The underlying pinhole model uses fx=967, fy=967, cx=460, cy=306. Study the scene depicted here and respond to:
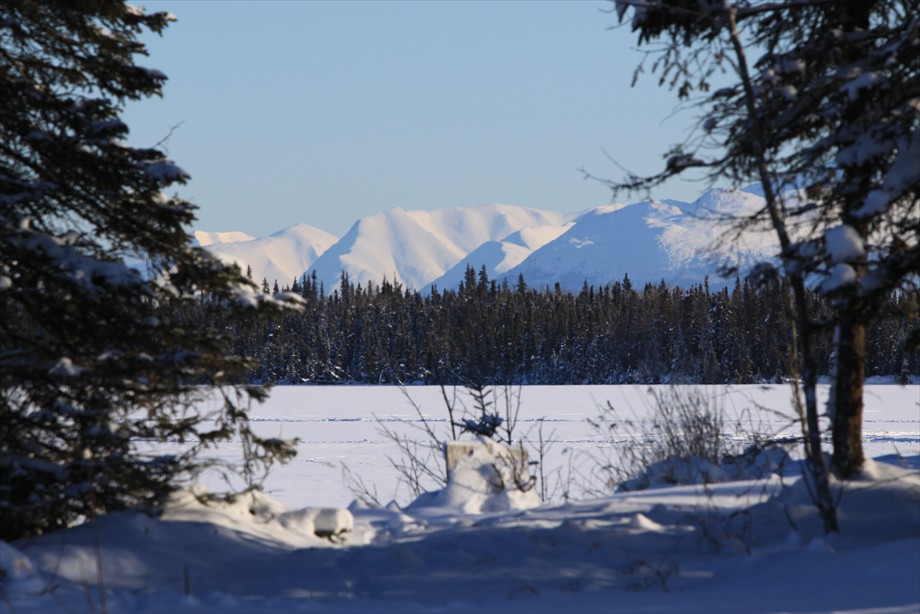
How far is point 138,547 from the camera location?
6605mm

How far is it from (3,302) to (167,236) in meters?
1.28

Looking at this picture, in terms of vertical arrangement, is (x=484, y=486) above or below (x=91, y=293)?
below

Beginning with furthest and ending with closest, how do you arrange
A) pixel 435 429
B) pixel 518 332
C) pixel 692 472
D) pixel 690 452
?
1. pixel 518 332
2. pixel 435 429
3. pixel 690 452
4. pixel 692 472

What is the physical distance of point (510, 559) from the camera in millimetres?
6465

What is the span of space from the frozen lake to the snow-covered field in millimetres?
853

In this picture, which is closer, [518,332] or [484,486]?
[484,486]

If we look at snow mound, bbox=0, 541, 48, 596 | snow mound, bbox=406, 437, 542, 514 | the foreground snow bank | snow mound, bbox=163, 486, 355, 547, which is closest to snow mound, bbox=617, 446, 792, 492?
snow mound, bbox=406, 437, 542, 514

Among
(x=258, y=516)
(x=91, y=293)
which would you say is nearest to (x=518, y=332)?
(x=258, y=516)

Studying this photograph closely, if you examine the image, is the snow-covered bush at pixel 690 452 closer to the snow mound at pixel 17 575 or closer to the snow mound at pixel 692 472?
the snow mound at pixel 692 472

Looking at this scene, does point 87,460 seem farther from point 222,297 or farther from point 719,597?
point 719,597

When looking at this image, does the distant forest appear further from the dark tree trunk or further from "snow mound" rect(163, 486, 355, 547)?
"snow mound" rect(163, 486, 355, 547)

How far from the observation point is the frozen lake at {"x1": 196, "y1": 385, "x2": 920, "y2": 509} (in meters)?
15.4

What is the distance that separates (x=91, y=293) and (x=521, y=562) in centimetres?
350

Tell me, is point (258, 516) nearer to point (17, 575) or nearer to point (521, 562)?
point (17, 575)
